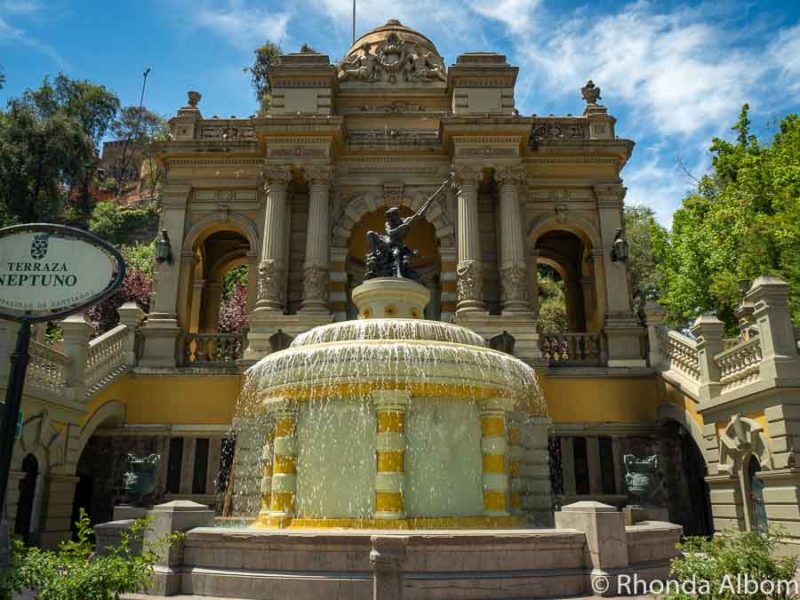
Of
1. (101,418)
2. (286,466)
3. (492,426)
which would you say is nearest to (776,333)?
(492,426)

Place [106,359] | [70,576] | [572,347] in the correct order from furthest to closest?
[572,347]
[106,359]
[70,576]

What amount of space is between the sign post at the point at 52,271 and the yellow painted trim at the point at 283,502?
6.28m

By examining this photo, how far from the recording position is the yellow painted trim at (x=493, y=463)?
37.8ft

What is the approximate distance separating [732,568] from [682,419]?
1208 cm

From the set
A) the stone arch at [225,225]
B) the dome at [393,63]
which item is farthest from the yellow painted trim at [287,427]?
the dome at [393,63]

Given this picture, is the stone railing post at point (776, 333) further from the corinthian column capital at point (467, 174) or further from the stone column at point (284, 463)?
the corinthian column capital at point (467, 174)

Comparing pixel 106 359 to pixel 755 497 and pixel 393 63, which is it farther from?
pixel 755 497

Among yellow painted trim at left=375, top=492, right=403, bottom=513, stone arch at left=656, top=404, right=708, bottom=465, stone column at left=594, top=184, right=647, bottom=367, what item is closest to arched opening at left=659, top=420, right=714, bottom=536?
stone arch at left=656, top=404, right=708, bottom=465

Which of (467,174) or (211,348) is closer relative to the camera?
(211,348)

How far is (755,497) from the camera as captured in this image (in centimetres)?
1439

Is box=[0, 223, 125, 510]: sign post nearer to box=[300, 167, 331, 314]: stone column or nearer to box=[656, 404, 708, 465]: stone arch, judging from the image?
box=[300, 167, 331, 314]: stone column

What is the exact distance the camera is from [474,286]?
69.2ft

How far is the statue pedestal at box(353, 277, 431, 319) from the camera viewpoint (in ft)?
49.1

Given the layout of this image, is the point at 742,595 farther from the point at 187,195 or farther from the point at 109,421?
the point at 187,195
